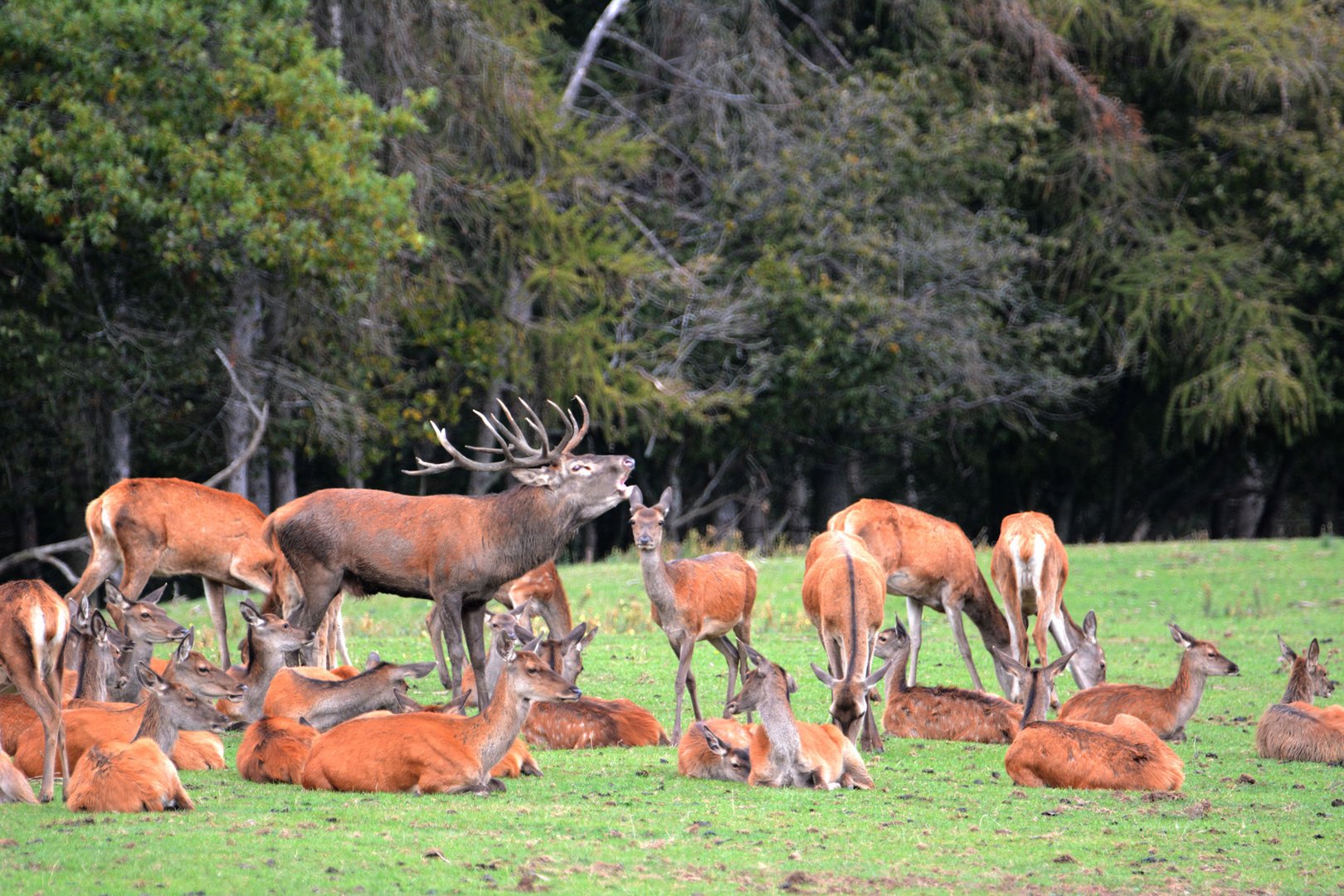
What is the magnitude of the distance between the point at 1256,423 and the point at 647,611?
14.6m

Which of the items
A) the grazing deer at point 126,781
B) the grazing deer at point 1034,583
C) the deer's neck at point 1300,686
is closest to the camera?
the grazing deer at point 126,781

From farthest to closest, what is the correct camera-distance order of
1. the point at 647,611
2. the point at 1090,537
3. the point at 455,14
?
the point at 1090,537
the point at 455,14
the point at 647,611

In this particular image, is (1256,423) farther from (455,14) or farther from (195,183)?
(195,183)

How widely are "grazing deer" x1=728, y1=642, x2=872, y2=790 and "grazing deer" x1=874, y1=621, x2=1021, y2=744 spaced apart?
6.03 feet

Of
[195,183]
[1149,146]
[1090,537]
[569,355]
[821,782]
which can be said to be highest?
[1149,146]

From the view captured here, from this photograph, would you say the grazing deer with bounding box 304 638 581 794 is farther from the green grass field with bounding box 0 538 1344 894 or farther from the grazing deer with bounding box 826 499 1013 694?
the grazing deer with bounding box 826 499 1013 694

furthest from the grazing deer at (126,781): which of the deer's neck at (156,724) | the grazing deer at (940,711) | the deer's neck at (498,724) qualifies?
the grazing deer at (940,711)

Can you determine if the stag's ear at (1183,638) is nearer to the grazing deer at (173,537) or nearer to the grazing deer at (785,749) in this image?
the grazing deer at (785,749)

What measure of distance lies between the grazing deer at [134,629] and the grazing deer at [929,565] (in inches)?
181

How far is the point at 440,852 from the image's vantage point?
248 inches

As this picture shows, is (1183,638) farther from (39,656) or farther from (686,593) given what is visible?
(39,656)

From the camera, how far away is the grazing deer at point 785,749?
321 inches

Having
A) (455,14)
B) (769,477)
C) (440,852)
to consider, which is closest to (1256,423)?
Result: (769,477)

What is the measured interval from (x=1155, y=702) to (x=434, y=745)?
4507 millimetres
